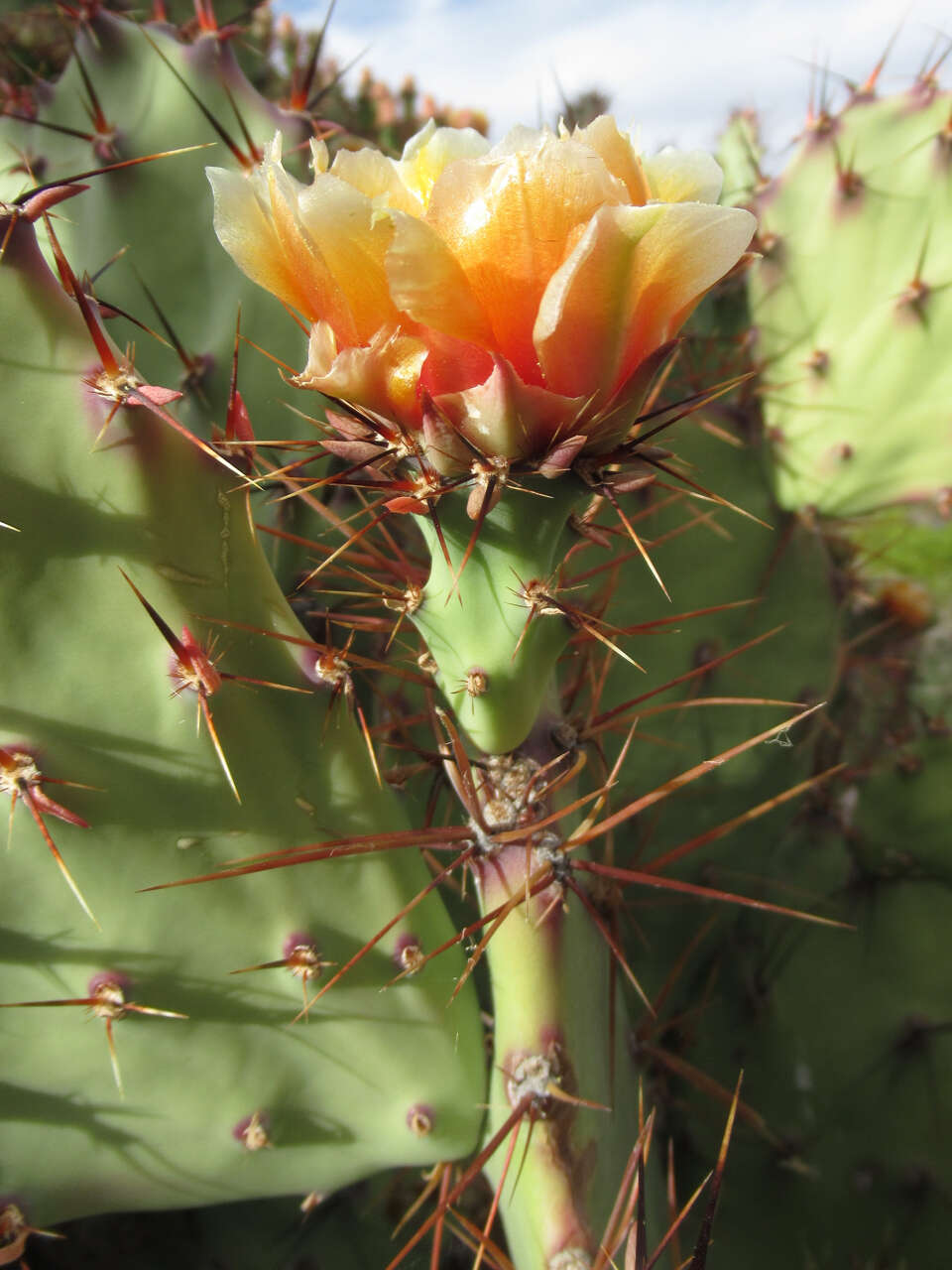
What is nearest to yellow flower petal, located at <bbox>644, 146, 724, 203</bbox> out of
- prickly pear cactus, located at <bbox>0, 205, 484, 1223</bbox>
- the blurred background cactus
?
the blurred background cactus

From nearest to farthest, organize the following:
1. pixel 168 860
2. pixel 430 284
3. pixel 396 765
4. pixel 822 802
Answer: pixel 430 284, pixel 168 860, pixel 396 765, pixel 822 802

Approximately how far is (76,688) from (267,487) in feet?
1.10

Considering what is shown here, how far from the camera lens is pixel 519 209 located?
0.44 metres

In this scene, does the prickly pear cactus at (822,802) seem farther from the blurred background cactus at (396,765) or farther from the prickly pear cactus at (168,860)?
the prickly pear cactus at (168,860)

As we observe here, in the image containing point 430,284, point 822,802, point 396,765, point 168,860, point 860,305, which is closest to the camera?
point 430,284

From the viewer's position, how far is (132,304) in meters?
0.89

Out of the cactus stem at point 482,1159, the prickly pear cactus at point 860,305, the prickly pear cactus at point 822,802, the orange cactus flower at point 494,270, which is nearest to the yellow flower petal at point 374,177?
the orange cactus flower at point 494,270

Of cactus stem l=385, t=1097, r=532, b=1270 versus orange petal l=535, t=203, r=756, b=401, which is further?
cactus stem l=385, t=1097, r=532, b=1270

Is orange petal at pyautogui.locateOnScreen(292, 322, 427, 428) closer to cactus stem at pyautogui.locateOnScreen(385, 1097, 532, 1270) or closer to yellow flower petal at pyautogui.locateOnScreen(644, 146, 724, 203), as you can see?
yellow flower petal at pyautogui.locateOnScreen(644, 146, 724, 203)

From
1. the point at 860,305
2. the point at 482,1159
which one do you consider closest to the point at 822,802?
the point at 860,305

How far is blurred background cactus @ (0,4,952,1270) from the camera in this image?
1.95ft

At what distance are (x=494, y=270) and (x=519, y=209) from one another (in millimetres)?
27

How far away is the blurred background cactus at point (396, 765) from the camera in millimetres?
595

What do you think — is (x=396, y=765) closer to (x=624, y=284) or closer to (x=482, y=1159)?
(x=482, y=1159)
